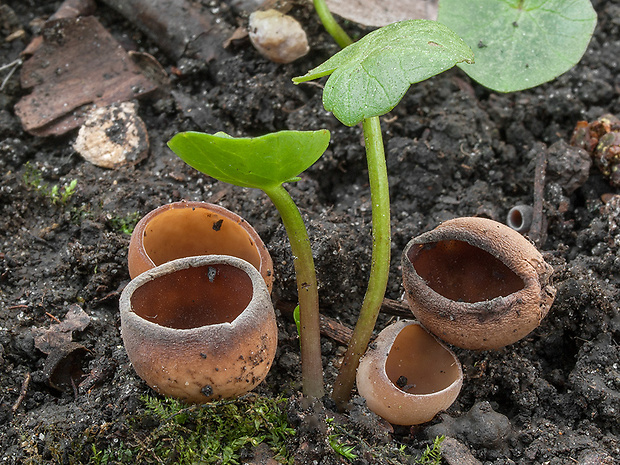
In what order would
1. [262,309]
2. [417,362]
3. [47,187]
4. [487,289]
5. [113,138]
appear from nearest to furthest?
1. [262,309]
2. [417,362]
3. [487,289]
4. [47,187]
5. [113,138]

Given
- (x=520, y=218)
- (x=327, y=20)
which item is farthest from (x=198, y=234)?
(x=520, y=218)

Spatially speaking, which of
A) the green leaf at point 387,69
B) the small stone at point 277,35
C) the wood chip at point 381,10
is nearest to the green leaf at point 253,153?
the green leaf at point 387,69

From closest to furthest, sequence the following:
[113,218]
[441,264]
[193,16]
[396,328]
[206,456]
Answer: [206,456]
[396,328]
[441,264]
[113,218]
[193,16]

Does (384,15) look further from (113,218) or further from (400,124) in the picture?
(113,218)

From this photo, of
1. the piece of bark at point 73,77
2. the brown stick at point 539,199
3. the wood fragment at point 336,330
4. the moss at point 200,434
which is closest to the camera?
the moss at point 200,434

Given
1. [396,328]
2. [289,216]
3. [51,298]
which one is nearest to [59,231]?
[51,298]

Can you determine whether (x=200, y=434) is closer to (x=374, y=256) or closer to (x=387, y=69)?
(x=374, y=256)

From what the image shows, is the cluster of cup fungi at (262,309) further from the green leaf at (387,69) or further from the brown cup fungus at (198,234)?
the green leaf at (387,69)
